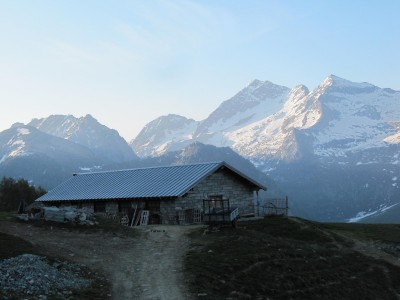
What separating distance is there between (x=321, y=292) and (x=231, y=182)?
27284 millimetres

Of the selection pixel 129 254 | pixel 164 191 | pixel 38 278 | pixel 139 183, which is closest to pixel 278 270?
pixel 129 254

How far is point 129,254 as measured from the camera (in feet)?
94.5

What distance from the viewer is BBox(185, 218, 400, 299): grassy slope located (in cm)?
2362

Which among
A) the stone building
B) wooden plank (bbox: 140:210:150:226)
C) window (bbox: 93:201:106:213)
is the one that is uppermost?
the stone building

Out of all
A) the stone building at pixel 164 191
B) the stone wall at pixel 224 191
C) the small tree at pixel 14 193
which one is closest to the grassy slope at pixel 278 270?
the stone building at pixel 164 191

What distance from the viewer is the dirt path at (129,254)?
72.0 feet

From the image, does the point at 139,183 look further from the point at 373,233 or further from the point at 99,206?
the point at 373,233

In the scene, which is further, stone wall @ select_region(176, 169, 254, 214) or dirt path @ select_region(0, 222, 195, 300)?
stone wall @ select_region(176, 169, 254, 214)

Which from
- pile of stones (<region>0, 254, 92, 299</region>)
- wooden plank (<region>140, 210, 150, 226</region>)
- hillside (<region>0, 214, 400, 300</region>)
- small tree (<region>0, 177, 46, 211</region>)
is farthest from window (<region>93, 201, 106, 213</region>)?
small tree (<region>0, 177, 46, 211</region>)

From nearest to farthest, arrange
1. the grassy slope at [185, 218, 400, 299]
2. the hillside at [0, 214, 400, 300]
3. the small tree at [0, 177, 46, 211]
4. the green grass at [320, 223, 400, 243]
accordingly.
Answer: the hillside at [0, 214, 400, 300] < the grassy slope at [185, 218, 400, 299] < the green grass at [320, 223, 400, 243] < the small tree at [0, 177, 46, 211]

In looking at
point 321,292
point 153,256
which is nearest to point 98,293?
point 153,256

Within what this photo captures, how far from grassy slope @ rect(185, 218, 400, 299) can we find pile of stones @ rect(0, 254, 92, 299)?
553cm

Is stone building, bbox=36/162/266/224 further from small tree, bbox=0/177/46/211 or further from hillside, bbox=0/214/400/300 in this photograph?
small tree, bbox=0/177/46/211

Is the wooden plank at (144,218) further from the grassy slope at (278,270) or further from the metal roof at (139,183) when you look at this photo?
the grassy slope at (278,270)
